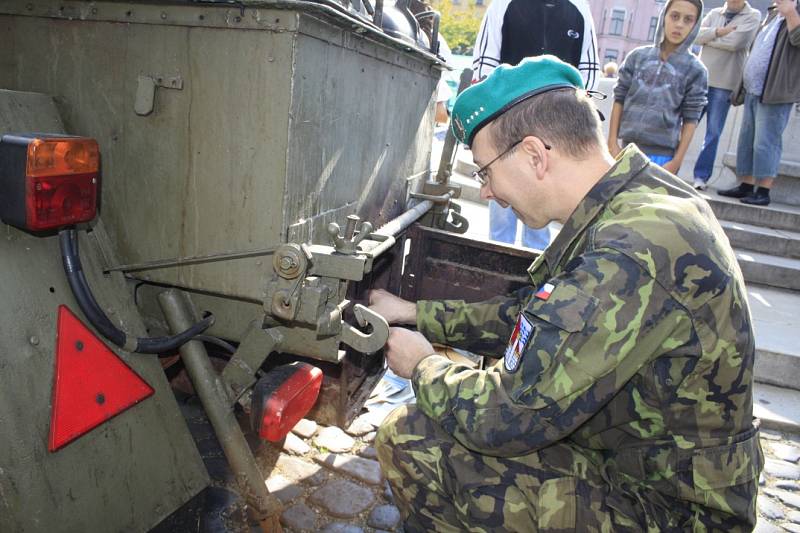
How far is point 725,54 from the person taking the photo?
636 cm

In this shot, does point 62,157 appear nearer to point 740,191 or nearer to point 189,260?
point 189,260

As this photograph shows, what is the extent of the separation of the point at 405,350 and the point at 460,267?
870 millimetres

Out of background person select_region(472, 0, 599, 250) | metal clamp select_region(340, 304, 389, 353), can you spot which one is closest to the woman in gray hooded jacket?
background person select_region(472, 0, 599, 250)

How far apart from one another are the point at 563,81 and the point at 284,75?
29.6 inches

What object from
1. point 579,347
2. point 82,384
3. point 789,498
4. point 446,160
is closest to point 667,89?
Answer: point 446,160

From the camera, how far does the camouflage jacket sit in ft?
4.81

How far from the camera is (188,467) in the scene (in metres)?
2.00

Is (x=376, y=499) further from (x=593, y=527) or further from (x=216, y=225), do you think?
(x=216, y=225)

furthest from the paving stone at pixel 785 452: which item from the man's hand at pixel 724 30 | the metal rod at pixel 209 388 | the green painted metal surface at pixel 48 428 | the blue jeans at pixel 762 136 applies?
the man's hand at pixel 724 30

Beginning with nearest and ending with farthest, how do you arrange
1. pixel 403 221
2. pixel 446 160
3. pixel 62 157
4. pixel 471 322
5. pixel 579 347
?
pixel 579 347 → pixel 62 157 → pixel 471 322 → pixel 403 221 → pixel 446 160

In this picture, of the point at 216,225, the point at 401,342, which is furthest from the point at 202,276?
the point at 401,342

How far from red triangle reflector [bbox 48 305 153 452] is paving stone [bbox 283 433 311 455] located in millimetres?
1072

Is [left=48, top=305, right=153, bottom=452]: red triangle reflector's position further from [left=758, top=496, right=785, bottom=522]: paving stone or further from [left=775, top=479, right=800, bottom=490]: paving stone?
[left=775, top=479, right=800, bottom=490]: paving stone

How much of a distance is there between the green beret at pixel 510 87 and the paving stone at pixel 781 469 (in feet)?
7.87
